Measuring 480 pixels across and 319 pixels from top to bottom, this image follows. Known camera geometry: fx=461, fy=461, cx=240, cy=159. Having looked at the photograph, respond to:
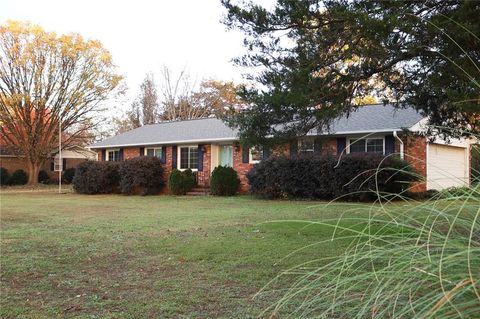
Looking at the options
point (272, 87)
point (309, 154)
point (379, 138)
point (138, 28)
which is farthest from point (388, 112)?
point (272, 87)

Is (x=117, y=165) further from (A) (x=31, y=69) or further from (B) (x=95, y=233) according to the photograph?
(B) (x=95, y=233)

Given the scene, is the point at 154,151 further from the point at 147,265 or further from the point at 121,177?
the point at 147,265

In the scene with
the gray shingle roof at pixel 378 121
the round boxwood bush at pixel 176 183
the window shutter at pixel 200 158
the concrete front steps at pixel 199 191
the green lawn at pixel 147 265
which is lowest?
the green lawn at pixel 147 265

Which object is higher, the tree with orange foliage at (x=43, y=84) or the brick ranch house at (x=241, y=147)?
the tree with orange foliage at (x=43, y=84)

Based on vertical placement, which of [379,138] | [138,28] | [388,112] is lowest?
[379,138]

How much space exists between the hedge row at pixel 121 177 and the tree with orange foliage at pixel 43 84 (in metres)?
8.54

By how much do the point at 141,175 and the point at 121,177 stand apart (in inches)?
54.9

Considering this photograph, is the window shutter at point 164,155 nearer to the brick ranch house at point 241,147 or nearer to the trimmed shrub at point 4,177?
the brick ranch house at point 241,147

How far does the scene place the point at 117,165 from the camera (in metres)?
23.6

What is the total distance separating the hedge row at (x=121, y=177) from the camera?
Answer: 2232 centimetres

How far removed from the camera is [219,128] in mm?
24281

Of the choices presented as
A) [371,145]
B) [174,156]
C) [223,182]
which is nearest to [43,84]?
[174,156]

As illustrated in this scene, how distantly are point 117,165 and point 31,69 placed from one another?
37.1 ft

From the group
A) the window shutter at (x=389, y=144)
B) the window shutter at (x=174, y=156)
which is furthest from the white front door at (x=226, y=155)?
the window shutter at (x=389, y=144)
